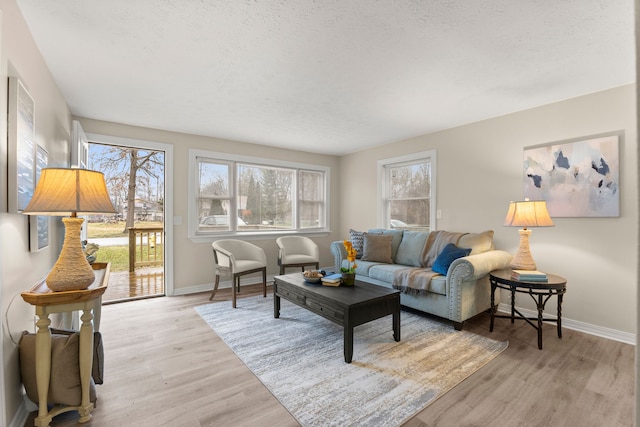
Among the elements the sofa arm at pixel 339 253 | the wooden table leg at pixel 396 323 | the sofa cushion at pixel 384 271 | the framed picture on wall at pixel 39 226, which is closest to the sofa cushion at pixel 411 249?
the sofa cushion at pixel 384 271

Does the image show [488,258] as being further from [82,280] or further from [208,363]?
[82,280]

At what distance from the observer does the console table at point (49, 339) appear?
1527 mm

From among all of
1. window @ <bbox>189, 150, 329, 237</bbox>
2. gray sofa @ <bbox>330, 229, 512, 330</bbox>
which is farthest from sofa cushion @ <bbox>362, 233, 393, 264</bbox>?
window @ <bbox>189, 150, 329, 237</bbox>

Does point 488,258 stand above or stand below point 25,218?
below

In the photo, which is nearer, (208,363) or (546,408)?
(546,408)

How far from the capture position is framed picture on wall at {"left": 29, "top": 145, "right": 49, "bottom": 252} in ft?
6.11

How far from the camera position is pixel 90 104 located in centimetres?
316

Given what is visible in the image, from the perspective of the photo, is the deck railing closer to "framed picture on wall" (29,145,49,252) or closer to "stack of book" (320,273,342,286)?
"framed picture on wall" (29,145,49,252)

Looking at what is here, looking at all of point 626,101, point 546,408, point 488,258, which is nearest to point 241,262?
point 488,258

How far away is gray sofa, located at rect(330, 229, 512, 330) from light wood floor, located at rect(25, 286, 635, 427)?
419 millimetres

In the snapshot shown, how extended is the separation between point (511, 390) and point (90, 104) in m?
4.72

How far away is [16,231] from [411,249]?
12.6 ft

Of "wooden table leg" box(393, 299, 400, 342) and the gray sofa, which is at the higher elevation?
the gray sofa

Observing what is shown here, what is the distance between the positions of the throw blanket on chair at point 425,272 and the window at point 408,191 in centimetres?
51
